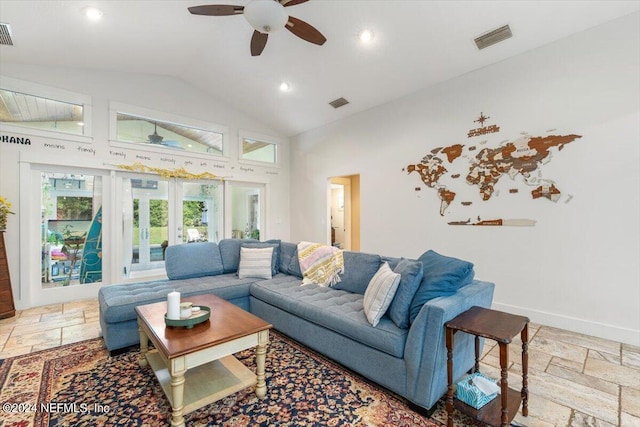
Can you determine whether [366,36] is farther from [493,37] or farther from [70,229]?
[70,229]

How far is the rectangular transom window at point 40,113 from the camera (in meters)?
3.84

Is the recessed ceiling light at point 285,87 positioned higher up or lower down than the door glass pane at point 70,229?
higher up

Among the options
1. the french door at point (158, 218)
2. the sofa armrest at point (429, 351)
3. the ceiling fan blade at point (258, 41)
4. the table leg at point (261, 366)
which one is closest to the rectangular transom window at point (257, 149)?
the french door at point (158, 218)

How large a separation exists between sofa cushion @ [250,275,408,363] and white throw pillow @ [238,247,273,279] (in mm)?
195

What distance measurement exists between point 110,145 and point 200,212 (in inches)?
71.7

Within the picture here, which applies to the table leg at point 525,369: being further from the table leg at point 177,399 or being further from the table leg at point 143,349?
the table leg at point 143,349

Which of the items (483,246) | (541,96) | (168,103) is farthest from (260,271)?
(541,96)

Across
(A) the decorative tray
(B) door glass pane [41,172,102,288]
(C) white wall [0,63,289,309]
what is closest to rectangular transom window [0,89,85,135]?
(C) white wall [0,63,289,309]

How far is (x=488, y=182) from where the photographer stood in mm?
3834

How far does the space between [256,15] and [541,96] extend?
3347 mm

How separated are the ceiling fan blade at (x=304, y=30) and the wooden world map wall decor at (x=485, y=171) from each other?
8.03 ft

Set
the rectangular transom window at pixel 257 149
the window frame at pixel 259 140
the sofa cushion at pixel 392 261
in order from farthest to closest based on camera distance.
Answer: the rectangular transom window at pixel 257 149 → the window frame at pixel 259 140 → the sofa cushion at pixel 392 261

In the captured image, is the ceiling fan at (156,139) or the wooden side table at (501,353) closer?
the wooden side table at (501,353)

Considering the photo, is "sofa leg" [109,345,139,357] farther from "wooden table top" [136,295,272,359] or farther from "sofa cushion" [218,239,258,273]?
"sofa cushion" [218,239,258,273]
